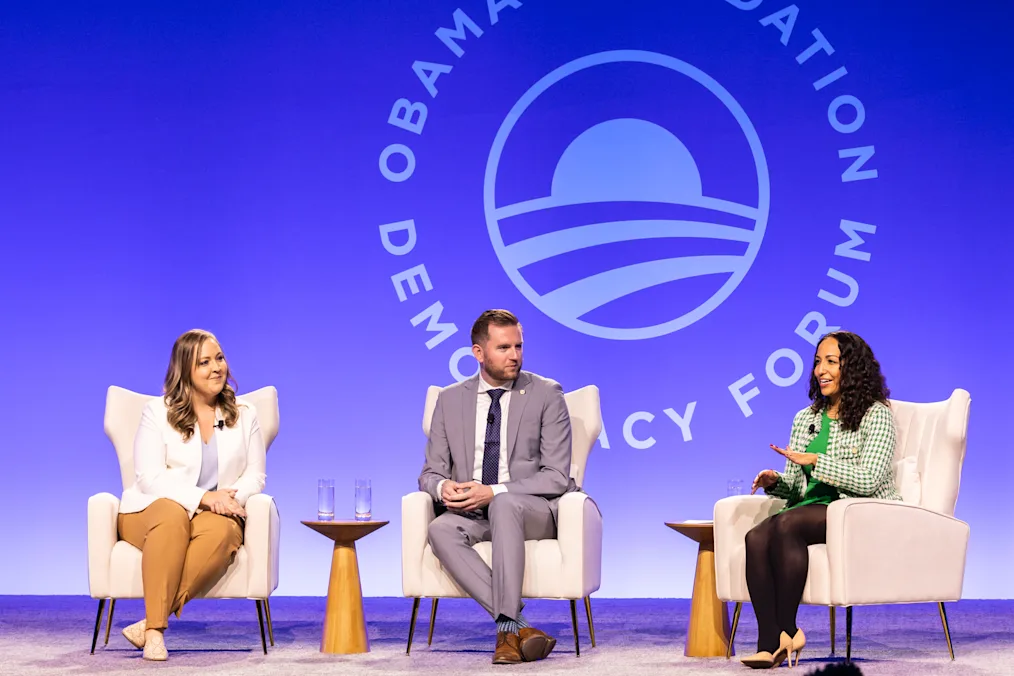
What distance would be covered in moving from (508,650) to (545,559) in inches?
13.7

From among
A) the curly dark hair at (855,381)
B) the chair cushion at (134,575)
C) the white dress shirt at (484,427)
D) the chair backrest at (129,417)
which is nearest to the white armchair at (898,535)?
the curly dark hair at (855,381)

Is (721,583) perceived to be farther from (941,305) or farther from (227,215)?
(227,215)

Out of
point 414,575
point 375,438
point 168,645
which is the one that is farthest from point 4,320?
point 414,575

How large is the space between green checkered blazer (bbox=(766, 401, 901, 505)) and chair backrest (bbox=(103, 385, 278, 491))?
178cm

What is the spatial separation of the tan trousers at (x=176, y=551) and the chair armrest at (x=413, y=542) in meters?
0.53

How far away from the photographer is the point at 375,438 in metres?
5.41

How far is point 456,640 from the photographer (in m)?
4.21

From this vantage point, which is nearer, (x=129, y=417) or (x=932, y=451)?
(x=932, y=451)

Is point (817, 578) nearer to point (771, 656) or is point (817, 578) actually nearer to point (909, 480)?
point (771, 656)

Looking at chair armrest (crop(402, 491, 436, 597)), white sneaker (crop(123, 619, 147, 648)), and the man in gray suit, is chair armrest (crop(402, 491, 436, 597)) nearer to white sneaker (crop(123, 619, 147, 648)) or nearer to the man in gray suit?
the man in gray suit

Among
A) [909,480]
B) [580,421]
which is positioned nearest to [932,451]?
[909,480]

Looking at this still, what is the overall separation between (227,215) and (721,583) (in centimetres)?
293

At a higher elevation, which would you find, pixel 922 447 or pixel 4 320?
pixel 4 320

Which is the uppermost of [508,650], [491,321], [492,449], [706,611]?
[491,321]
